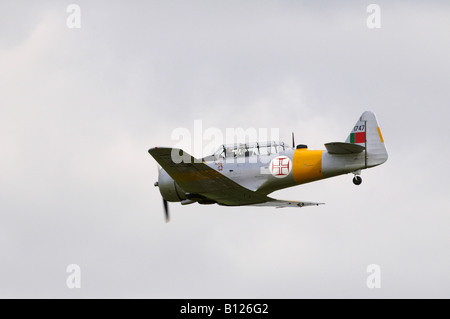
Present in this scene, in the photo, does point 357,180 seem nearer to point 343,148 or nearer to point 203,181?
point 343,148

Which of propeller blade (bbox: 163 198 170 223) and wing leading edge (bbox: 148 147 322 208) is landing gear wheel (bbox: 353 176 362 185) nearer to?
wing leading edge (bbox: 148 147 322 208)

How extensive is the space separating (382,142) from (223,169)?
606cm

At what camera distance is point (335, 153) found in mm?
46656

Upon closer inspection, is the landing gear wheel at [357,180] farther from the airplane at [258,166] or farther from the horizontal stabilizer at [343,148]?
the horizontal stabilizer at [343,148]

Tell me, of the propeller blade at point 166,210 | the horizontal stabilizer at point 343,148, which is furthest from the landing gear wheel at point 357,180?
the propeller blade at point 166,210

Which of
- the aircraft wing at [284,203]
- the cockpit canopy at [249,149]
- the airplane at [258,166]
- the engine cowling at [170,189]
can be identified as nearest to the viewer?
the airplane at [258,166]

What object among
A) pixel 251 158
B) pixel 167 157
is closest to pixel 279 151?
pixel 251 158

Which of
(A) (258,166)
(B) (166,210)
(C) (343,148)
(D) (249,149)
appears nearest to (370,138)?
(C) (343,148)

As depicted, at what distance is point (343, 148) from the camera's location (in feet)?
152

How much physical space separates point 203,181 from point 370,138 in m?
6.27

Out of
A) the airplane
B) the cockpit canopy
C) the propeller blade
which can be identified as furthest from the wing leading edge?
the propeller blade

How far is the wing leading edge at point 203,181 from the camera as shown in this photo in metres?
45.8
